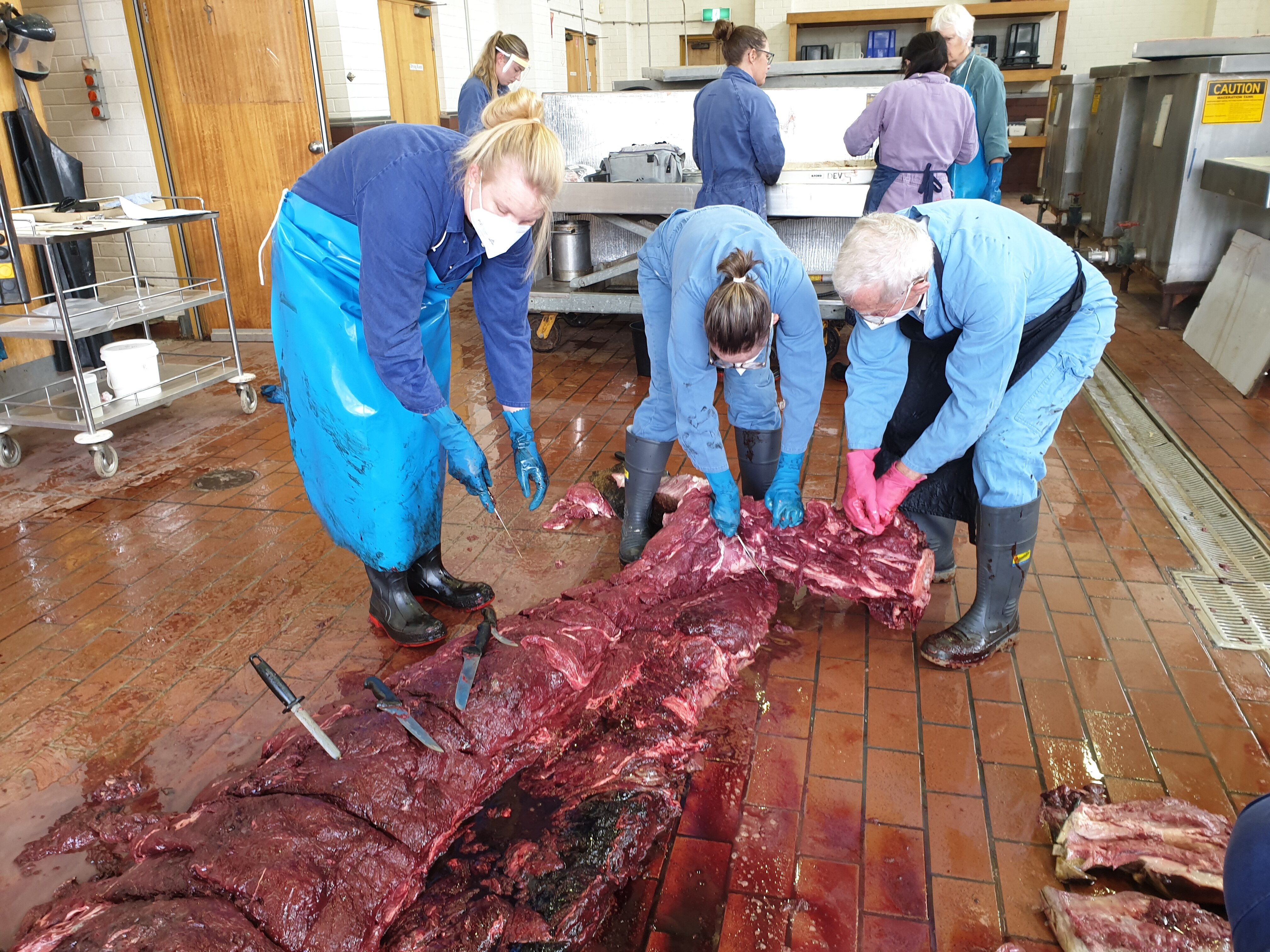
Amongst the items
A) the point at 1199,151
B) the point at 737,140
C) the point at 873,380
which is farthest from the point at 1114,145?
the point at 873,380

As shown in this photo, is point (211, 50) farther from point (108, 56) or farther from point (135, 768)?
point (135, 768)

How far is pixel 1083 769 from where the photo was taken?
248 cm

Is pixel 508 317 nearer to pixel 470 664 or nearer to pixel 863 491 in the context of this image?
pixel 470 664

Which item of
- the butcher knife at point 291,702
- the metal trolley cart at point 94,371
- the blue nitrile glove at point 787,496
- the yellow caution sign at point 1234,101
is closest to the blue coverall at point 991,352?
the blue nitrile glove at point 787,496

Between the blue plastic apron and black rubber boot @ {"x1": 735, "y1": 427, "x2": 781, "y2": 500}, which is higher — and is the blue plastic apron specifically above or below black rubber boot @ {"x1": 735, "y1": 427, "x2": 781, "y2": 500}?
above

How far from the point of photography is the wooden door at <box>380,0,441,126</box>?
8156 mm

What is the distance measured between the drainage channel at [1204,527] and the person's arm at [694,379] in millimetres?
1903

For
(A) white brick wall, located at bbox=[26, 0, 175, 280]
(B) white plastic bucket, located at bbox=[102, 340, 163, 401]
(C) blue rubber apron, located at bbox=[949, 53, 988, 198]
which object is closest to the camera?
(B) white plastic bucket, located at bbox=[102, 340, 163, 401]

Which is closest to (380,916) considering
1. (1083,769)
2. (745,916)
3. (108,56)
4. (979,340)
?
(745,916)

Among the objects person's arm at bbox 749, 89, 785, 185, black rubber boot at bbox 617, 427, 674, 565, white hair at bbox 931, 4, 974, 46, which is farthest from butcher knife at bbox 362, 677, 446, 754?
white hair at bbox 931, 4, 974, 46

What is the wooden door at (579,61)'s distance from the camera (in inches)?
502

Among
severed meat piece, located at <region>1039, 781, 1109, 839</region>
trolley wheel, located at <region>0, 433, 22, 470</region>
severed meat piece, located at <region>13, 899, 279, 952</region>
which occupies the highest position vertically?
severed meat piece, located at <region>13, 899, 279, 952</region>

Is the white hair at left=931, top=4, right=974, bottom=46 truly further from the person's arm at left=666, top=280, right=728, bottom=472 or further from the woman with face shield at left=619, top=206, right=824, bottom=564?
the person's arm at left=666, top=280, right=728, bottom=472

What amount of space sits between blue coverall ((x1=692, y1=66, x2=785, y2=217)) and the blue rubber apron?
1532mm
